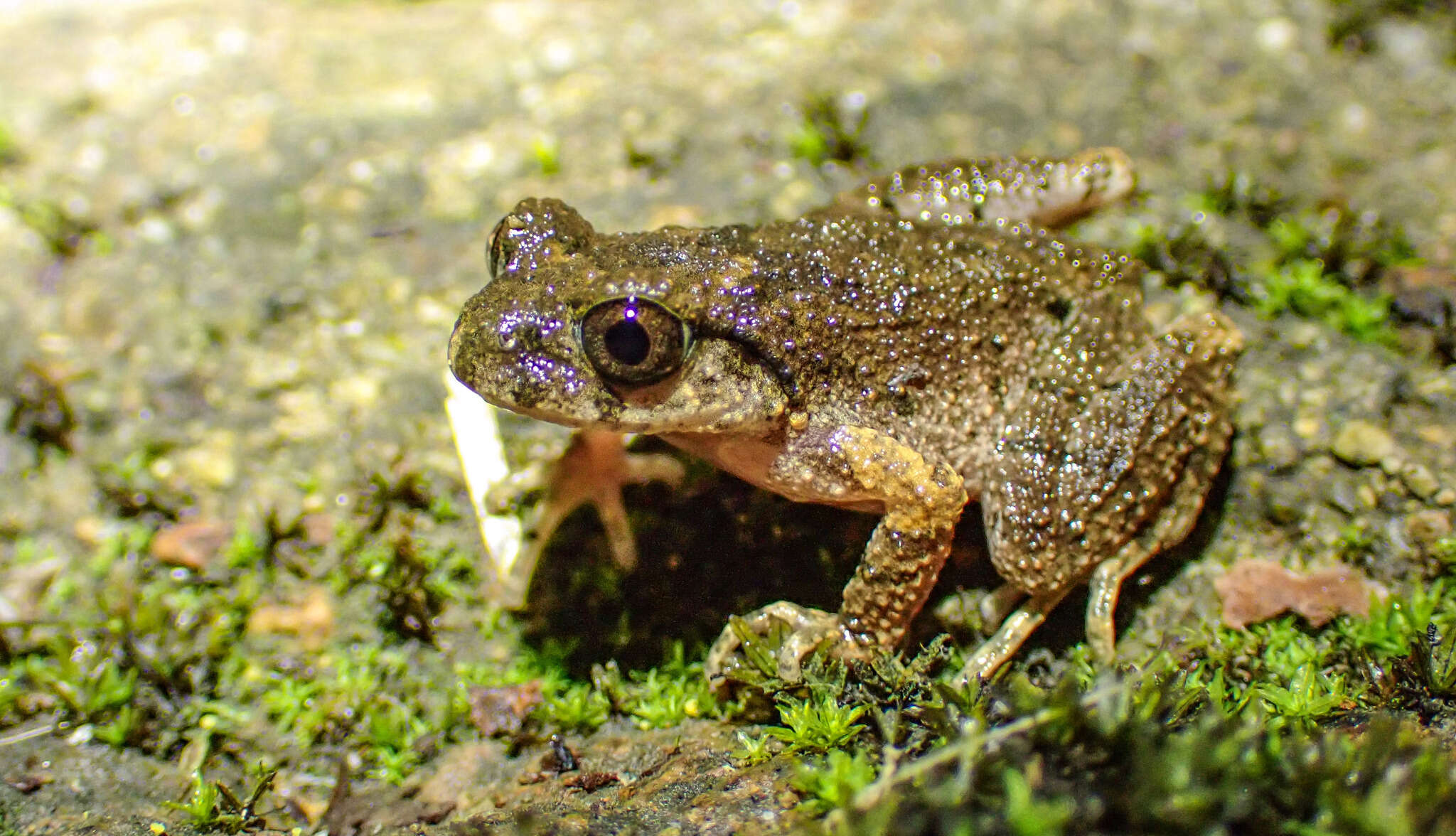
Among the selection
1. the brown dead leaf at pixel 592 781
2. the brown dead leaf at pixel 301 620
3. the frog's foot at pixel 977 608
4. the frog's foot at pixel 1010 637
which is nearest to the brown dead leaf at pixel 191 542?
the brown dead leaf at pixel 301 620

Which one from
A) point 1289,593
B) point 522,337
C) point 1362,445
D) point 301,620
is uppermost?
point 522,337

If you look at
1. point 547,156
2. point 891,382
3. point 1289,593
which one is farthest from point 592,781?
point 547,156

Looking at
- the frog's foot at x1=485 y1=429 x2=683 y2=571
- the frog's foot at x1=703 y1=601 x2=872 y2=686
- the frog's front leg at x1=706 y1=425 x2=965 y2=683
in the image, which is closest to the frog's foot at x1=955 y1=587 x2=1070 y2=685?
the frog's front leg at x1=706 y1=425 x2=965 y2=683

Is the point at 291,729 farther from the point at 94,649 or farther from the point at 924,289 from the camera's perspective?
the point at 924,289

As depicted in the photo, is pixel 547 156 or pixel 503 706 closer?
pixel 503 706

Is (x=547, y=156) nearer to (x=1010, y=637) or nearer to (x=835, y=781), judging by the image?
(x=1010, y=637)
